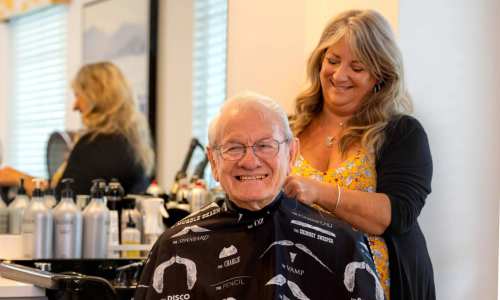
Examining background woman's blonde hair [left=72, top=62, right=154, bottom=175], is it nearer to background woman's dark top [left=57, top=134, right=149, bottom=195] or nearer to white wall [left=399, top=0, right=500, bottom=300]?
background woman's dark top [left=57, top=134, right=149, bottom=195]

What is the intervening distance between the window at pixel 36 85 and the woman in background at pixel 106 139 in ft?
0.21

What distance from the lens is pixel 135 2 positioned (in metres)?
3.29

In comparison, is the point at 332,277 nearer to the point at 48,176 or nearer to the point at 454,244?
the point at 454,244

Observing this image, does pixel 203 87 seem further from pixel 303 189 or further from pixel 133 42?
pixel 303 189

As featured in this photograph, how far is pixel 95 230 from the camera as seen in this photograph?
2.92 m

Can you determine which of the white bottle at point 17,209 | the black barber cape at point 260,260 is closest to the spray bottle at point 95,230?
the white bottle at point 17,209

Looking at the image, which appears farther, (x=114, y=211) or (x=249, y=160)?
(x=114, y=211)

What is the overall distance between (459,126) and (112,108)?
132cm

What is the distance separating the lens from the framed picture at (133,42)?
3209 mm

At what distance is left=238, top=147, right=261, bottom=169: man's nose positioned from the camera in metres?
1.95

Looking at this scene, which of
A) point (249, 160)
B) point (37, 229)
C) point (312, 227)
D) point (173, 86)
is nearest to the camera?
point (249, 160)

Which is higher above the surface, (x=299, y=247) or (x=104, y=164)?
(x=104, y=164)

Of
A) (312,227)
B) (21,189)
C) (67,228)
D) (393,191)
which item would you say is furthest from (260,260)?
(21,189)

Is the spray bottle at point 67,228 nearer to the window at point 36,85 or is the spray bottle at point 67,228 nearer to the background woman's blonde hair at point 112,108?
the window at point 36,85
